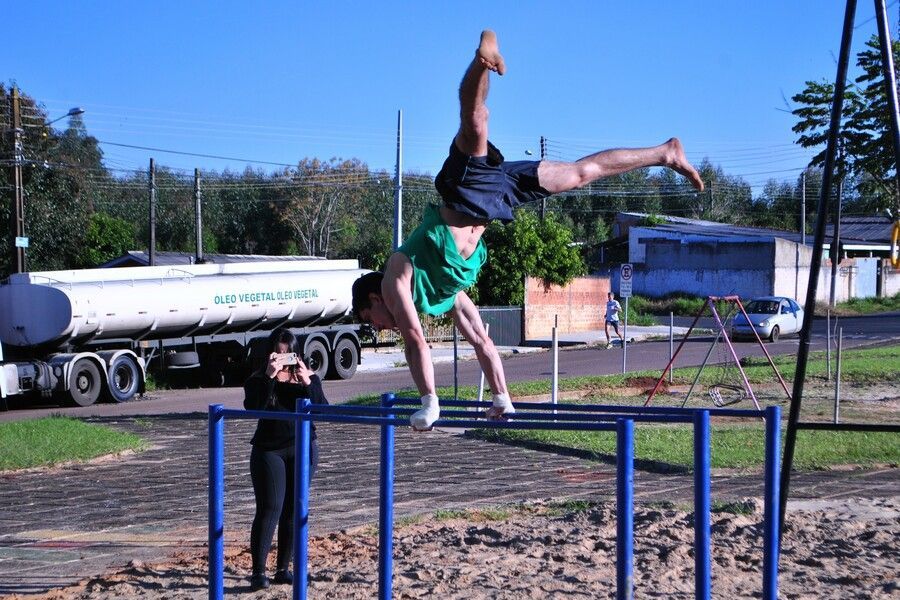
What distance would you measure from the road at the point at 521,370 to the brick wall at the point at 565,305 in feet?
8.71

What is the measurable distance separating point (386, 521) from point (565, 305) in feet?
109

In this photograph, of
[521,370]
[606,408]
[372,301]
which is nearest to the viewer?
[372,301]

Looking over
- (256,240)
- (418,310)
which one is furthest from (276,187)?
(418,310)

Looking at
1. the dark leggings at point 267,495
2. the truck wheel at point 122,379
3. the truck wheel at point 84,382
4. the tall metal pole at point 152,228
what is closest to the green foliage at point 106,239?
the tall metal pole at point 152,228

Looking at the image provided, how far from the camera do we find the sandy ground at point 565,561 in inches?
279

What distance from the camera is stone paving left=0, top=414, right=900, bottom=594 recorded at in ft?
29.0

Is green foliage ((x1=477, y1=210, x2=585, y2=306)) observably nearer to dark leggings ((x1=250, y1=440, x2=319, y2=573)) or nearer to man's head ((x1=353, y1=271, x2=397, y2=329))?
dark leggings ((x1=250, y1=440, x2=319, y2=573))

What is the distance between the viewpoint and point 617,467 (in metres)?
5.20

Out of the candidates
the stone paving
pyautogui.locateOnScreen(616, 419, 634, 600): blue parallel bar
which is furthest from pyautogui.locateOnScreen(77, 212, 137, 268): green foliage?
pyautogui.locateOnScreen(616, 419, 634, 600): blue parallel bar

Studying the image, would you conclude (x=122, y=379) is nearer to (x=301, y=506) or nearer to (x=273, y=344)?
(x=273, y=344)

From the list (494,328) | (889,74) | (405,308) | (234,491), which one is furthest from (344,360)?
(405,308)

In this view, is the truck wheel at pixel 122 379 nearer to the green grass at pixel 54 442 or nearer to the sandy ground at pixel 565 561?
the green grass at pixel 54 442

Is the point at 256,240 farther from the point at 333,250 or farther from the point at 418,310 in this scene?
the point at 418,310

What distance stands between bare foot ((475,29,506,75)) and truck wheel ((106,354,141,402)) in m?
19.2
